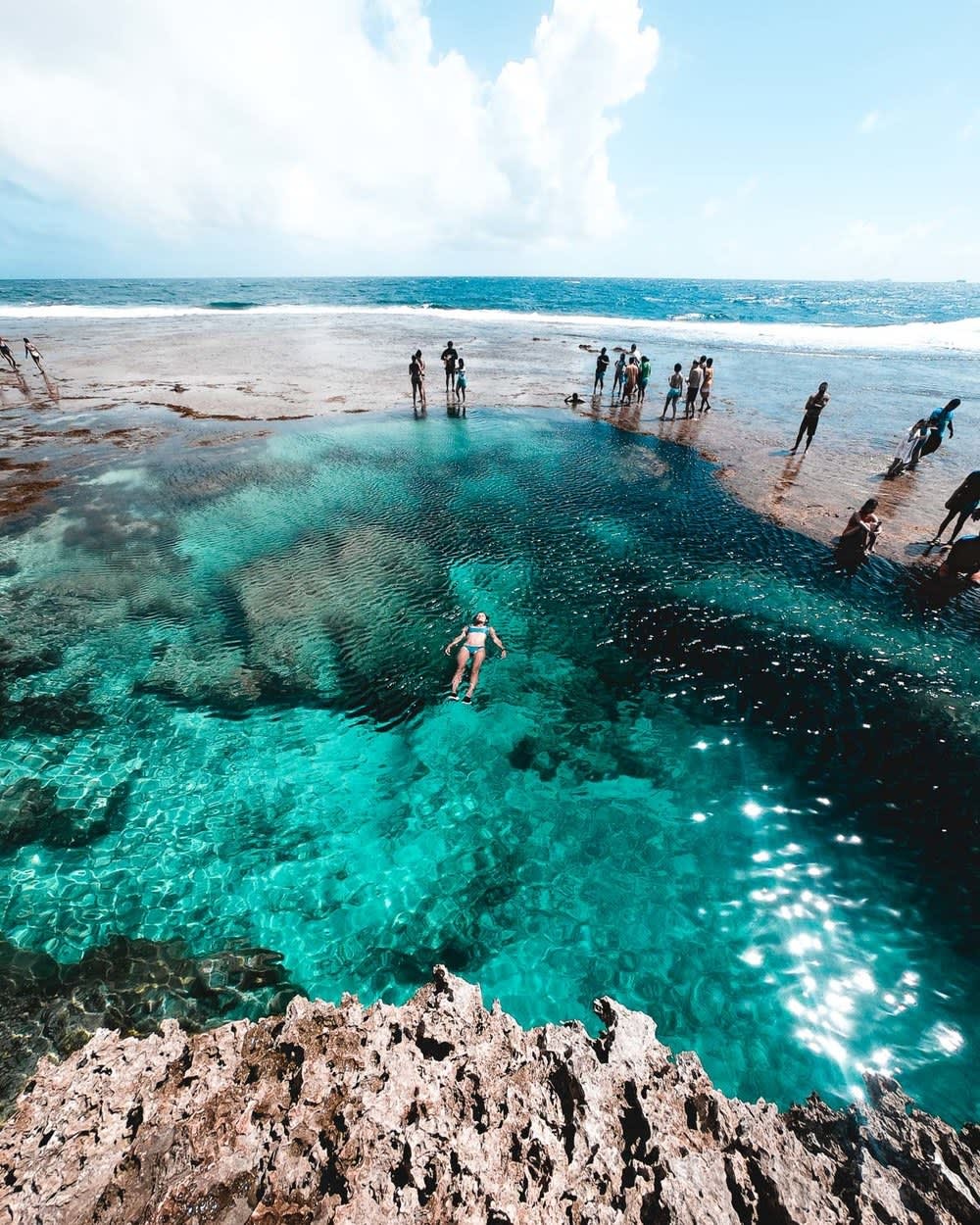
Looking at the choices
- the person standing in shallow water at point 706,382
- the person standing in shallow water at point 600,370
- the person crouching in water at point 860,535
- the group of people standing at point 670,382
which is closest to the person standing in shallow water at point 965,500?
the person crouching in water at point 860,535

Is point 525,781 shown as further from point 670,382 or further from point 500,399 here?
point 500,399

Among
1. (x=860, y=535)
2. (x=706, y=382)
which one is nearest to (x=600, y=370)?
(x=706, y=382)

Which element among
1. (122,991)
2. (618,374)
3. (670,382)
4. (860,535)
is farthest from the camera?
(618,374)

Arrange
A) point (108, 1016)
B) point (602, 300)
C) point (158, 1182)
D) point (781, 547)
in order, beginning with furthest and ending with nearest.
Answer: point (602, 300) < point (781, 547) < point (108, 1016) < point (158, 1182)

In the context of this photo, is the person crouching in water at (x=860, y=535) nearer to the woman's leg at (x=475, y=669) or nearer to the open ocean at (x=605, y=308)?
the woman's leg at (x=475, y=669)

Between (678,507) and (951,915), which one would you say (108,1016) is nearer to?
(951,915)

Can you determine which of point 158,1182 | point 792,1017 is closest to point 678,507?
point 792,1017
